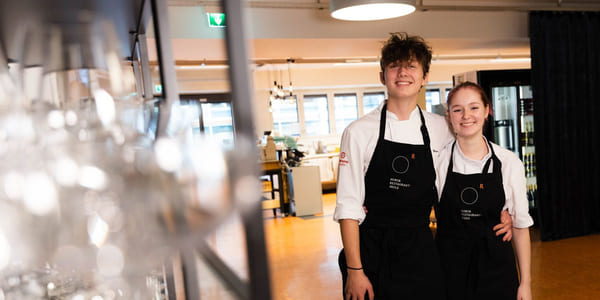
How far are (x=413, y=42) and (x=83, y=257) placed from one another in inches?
71.1

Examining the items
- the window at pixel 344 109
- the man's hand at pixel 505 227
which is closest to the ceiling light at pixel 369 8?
the man's hand at pixel 505 227

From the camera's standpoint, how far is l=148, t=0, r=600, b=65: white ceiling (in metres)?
4.57

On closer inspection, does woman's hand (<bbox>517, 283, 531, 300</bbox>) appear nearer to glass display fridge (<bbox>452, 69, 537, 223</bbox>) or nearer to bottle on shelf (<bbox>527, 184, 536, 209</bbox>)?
glass display fridge (<bbox>452, 69, 537, 223</bbox>)

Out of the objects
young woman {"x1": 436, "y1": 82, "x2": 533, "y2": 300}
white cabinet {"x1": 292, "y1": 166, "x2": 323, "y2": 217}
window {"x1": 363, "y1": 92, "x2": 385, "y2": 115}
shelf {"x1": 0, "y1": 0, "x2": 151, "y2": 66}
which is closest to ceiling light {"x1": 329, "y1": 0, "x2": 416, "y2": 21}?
young woman {"x1": 436, "y1": 82, "x2": 533, "y2": 300}

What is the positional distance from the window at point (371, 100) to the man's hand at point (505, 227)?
405 inches

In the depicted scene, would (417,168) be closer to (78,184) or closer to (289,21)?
(78,184)

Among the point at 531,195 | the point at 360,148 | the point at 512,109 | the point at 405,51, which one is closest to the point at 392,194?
the point at 360,148

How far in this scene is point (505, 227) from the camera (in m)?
2.13

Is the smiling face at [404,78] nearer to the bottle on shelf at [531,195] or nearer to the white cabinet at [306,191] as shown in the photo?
the bottle on shelf at [531,195]

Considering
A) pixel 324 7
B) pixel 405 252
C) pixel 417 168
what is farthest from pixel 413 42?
pixel 324 7

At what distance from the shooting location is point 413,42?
2129mm

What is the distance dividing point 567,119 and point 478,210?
425 centimetres

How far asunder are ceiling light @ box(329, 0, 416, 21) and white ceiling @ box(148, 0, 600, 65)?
4.38 feet

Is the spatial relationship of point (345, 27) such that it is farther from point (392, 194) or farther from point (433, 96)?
point (433, 96)
